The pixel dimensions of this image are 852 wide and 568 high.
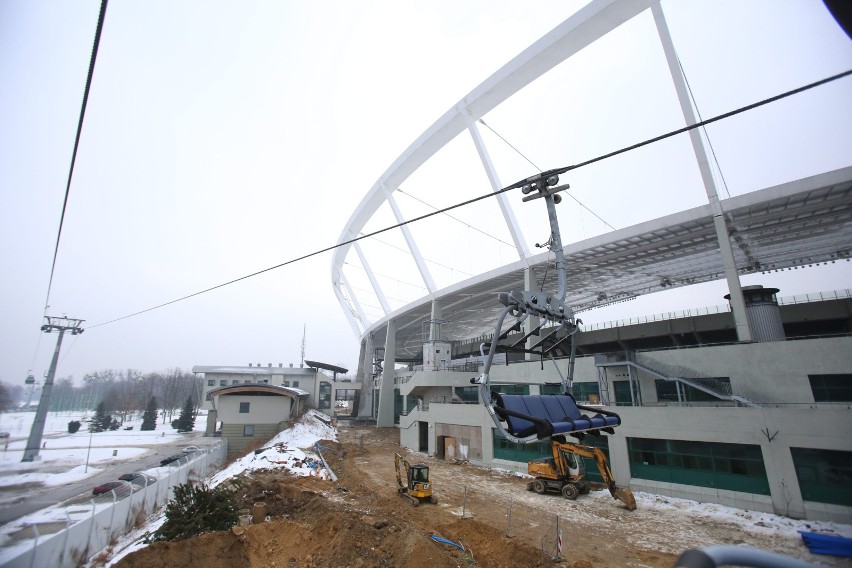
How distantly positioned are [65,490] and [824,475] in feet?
125

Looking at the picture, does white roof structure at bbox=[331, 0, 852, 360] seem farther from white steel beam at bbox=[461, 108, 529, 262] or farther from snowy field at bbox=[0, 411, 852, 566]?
snowy field at bbox=[0, 411, 852, 566]

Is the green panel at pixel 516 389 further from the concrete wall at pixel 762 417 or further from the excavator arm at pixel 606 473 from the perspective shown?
the excavator arm at pixel 606 473

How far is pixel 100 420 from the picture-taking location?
54.8m

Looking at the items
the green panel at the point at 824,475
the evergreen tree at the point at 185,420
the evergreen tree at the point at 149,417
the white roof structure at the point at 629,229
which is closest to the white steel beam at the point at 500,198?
the white roof structure at the point at 629,229

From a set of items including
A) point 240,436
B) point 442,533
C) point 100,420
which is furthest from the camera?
point 100,420

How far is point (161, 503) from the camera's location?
1728 cm

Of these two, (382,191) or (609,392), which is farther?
(382,191)

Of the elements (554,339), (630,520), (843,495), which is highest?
(554,339)

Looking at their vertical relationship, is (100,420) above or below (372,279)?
below

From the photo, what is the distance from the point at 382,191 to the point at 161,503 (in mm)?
32114

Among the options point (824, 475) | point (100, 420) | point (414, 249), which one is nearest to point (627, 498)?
point (824, 475)

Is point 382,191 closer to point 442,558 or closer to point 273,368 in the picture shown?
point 442,558

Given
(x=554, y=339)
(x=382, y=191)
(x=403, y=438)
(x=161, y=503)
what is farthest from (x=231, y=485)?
(x=382, y=191)

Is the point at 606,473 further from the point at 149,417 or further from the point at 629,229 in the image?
the point at 149,417
